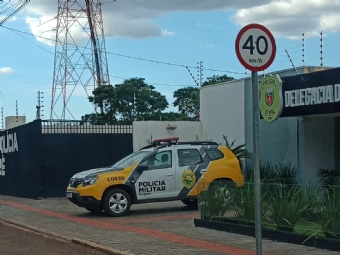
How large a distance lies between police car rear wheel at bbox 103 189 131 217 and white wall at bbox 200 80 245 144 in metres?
6.60

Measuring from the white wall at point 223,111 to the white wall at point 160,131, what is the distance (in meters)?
0.50

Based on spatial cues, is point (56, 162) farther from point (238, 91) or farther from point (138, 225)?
point (138, 225)

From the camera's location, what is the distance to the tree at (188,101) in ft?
164

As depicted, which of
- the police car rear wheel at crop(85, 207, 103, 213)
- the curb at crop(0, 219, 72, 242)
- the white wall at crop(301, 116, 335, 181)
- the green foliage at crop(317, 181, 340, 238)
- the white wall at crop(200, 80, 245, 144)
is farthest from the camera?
the white wall at crop(200, 80, 245, 144)

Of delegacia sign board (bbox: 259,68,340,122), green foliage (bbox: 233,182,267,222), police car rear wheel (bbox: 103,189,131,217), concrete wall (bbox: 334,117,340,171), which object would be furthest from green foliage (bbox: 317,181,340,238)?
concrete wall (bbox: 334,117,340,171)

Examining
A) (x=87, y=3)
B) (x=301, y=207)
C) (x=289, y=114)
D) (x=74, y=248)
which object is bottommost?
(x=74, y=248)

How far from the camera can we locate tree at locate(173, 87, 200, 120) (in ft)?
164

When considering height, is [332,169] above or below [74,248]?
above

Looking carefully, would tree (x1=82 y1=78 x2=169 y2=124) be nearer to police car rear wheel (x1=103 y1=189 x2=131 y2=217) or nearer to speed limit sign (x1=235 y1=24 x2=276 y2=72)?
police car rear wheel (x1=103 y1=189 x2=131 y2=217)

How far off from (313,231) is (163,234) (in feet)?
10.9

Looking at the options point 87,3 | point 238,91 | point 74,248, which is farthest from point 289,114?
point 87,3

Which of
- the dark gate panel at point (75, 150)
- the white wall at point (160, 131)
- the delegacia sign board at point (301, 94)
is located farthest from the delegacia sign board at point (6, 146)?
the delegacia sign board at point (301, 94)

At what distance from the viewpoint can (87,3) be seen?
43375mm

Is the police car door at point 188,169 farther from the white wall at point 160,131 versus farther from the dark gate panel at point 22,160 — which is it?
the dark gate panel at point 22,160
